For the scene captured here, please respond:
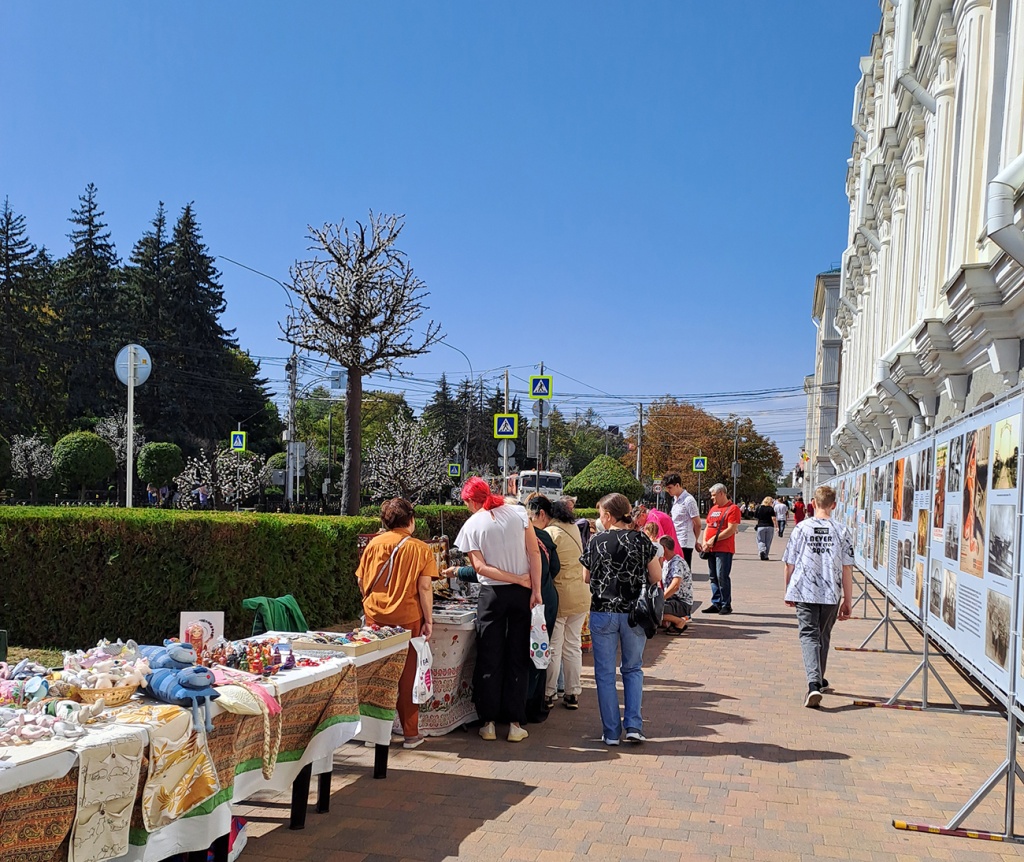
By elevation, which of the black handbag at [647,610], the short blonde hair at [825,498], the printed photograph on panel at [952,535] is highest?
the short blonde hair at [825,498]

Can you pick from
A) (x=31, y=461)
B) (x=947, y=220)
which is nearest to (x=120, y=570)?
(x=947, y=220)

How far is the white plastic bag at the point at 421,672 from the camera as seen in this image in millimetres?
6020

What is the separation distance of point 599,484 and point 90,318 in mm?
43606

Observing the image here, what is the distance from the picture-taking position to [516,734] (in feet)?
21.6

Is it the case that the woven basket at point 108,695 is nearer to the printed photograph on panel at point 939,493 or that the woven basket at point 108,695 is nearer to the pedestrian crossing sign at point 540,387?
the printed photograph on panel at point 939,493

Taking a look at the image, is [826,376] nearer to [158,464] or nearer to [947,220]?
[158,464]

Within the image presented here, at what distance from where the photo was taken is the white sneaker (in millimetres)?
6578

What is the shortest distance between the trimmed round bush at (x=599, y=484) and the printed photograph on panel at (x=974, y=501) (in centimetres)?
1993

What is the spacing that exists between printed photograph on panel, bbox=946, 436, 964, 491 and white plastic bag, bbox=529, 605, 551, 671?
2952 millimetres

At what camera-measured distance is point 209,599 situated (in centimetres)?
873

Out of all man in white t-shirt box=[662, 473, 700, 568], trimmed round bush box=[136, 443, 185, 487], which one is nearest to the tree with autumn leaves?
trimmed round bush box=[136, 443, 185, 487]

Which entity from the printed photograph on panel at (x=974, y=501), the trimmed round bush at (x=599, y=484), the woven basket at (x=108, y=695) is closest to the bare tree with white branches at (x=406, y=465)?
the trimmed round bush at (x=599, y=484)

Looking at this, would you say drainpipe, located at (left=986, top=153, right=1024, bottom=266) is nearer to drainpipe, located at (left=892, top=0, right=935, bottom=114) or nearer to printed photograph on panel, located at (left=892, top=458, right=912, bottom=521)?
printed photograph on panel, located at (left=892, top=458, right=912, bottom=521)

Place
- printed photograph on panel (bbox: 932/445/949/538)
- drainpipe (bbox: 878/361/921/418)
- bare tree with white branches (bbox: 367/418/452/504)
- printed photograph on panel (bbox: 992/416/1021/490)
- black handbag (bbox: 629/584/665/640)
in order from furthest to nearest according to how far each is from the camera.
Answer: bare tree with white branches (bbox: 367/418/452/504) < drainpipe (bbox: 878/361/921/418) < printed photograph on panel (bbox: 932/445/949/538) < black handbag (bbox: 629/584/665/640) < printed photograph on panel (bbox: 992/416/1021/490)
